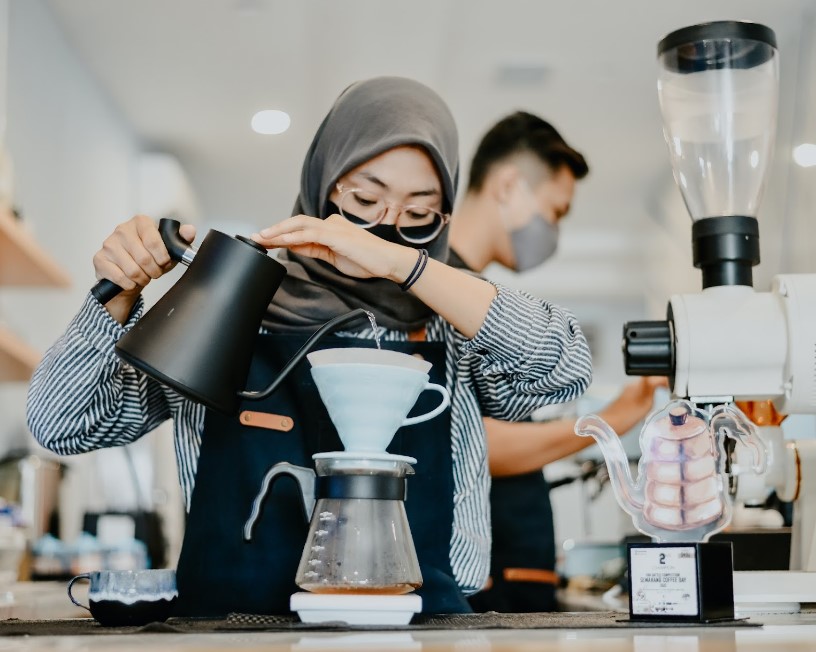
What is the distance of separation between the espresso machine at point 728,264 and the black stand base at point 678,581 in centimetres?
15

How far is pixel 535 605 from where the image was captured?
8.11ft

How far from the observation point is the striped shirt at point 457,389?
132 centimetres

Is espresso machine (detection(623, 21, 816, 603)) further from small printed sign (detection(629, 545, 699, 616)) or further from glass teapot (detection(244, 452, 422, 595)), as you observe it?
glass teapot (detection(244, 452, 422, 595))

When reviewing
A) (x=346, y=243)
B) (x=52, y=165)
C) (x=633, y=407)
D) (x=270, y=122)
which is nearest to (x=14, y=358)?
(x=52, y=165)

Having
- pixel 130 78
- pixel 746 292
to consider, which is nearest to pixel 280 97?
pixel 130 78

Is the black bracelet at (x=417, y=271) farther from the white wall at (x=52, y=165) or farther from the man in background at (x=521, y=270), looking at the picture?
the white wall at (x=52, y=165)

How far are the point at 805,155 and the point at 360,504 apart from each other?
3.52 metres

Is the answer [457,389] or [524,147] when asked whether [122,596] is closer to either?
[457,389]

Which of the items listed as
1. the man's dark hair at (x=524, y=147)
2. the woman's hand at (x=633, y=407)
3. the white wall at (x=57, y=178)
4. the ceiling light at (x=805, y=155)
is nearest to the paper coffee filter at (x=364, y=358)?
the woman's hand at (x=633, y=407)

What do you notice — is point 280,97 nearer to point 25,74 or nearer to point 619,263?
point 25,74

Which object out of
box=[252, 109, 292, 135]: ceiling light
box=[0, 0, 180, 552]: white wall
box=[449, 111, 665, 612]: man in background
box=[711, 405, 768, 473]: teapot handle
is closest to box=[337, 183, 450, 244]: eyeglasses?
box=[711, 405, 768, 473]: teapot handle

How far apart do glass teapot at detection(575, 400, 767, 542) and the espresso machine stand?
2.2 inches

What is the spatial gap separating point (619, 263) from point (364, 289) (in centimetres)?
660

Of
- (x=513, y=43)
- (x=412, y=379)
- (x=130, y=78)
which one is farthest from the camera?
(x=130, y=78)
